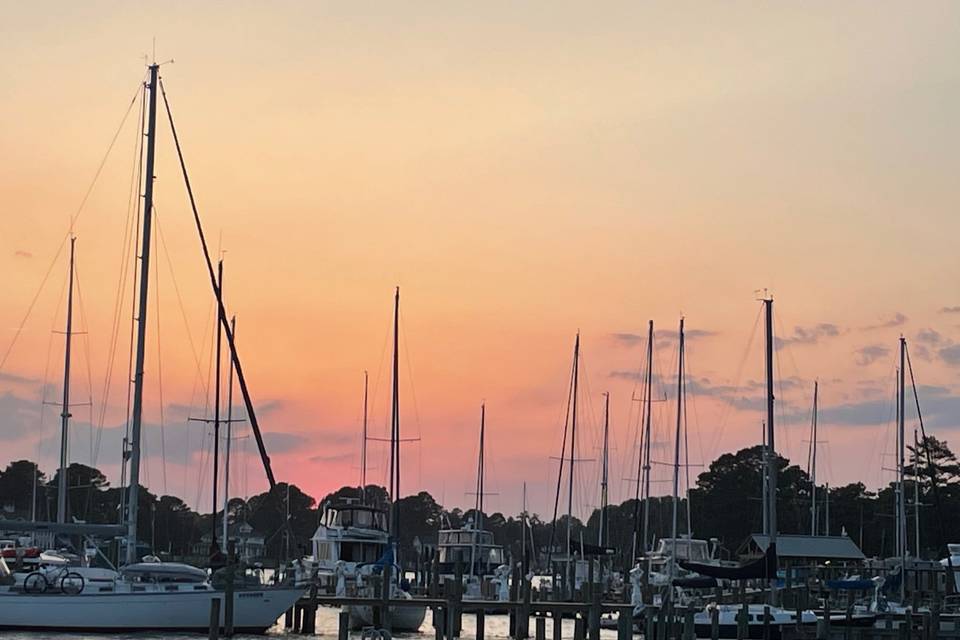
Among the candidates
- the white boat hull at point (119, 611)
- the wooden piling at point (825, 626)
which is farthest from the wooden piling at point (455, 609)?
the wooden piling at point (825, 626)

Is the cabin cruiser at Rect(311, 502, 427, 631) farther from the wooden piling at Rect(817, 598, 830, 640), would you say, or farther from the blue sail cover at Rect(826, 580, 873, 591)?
the wooden piling at Rect(817, 598, 830, 640)

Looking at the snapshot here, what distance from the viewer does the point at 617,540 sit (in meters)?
154

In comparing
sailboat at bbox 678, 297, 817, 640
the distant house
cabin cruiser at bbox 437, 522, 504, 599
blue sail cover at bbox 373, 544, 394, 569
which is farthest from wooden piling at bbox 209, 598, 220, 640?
cabin cruiser at bbox 437, 522, 504, 599

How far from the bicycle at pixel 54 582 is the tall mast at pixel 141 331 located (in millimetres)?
1949

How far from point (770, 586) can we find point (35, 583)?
92.8 feet

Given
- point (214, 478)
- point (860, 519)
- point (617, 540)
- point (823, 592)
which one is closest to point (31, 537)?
point (214, 478)

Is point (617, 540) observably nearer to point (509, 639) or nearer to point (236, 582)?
point (509, 639)

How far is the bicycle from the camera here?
54.4 metres

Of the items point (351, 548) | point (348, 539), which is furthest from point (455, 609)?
point (351, 548)

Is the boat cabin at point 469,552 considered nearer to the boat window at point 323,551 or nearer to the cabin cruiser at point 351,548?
the cabin cruiser at point 351,548

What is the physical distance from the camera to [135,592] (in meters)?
54.7

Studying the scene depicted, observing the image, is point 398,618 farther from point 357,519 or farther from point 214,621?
point 214,621

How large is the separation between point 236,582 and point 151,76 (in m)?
17.6

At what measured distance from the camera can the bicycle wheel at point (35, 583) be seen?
178 feet
